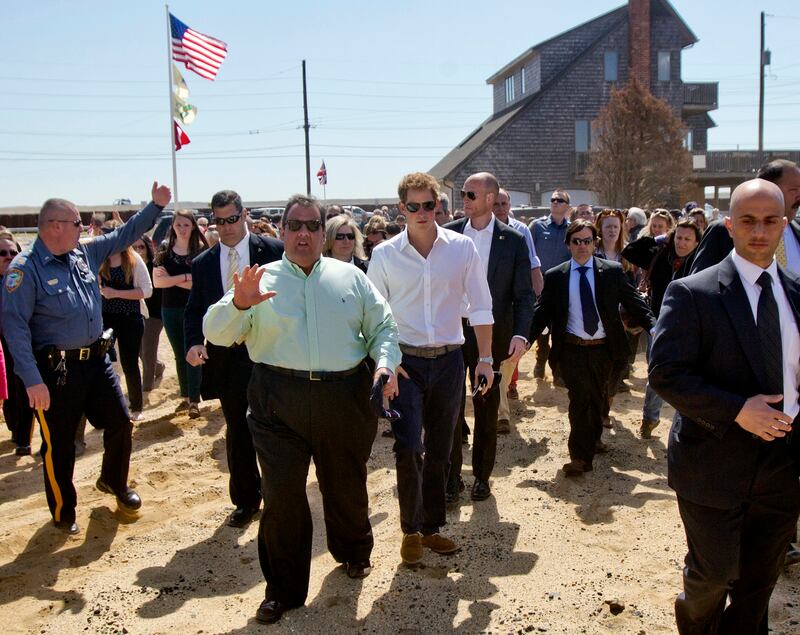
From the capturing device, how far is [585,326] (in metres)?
6.53

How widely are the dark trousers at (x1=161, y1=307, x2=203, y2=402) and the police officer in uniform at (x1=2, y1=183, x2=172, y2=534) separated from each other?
119 inches

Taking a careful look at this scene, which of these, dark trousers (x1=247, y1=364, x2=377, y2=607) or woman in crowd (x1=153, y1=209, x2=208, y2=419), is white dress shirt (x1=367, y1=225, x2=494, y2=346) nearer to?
dark trousers (x1=247, y1=364, x2=377, y2=607)

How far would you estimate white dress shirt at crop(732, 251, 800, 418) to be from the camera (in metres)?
3.00

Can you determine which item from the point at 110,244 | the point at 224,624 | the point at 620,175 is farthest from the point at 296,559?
the point at 620,175

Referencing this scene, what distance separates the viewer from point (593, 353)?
6.55 m

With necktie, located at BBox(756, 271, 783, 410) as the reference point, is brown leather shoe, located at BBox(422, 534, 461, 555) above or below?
below

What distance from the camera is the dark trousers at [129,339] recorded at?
26.8 ft

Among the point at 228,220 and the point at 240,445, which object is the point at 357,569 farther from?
the point at 228,220

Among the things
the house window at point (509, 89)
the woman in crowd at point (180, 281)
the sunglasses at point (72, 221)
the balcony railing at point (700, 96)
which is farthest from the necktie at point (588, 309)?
the house window at point (509, 89)

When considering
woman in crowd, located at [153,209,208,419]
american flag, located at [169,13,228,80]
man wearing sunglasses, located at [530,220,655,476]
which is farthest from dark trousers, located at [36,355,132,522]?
american flag, located at [169,13,228,80]

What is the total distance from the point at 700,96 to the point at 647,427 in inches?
1322

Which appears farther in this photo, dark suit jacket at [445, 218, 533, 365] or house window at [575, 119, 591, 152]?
house window at [575, 119, 591, 152]

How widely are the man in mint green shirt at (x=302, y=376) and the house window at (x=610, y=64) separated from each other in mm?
34418

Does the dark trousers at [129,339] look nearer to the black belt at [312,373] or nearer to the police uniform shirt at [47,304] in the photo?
the police uniform shirt at [47,304]
